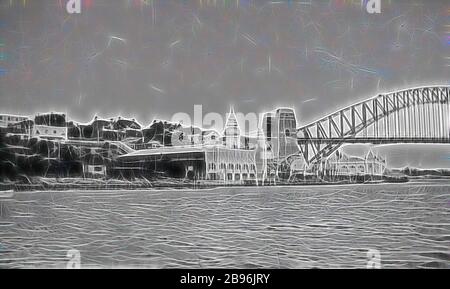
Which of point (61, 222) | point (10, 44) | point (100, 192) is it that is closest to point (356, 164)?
point (100, 192)

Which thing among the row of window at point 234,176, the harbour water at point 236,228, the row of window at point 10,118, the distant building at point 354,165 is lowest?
the harbour water at point 236,228

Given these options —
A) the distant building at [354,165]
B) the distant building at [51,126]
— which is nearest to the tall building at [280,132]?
the distant building at [354,165]

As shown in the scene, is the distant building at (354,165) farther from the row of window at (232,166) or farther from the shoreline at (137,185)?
the row of window at (232,166)

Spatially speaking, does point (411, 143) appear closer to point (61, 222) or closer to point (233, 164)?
point (233, 164)

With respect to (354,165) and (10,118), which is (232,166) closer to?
(354,165)

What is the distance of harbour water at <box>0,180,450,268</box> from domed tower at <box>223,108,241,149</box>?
12.2 inches

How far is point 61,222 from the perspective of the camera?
8.96ft

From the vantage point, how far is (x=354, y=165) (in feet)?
8.96

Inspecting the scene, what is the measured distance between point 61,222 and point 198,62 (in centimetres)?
143

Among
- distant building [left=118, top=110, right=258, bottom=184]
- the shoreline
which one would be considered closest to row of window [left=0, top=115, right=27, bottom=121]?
the shoreline

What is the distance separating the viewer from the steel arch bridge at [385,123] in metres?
2.72

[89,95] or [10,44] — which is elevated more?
[10,44]

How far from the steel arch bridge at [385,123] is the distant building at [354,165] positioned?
0.21 ft

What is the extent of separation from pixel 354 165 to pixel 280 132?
55 centimetres
